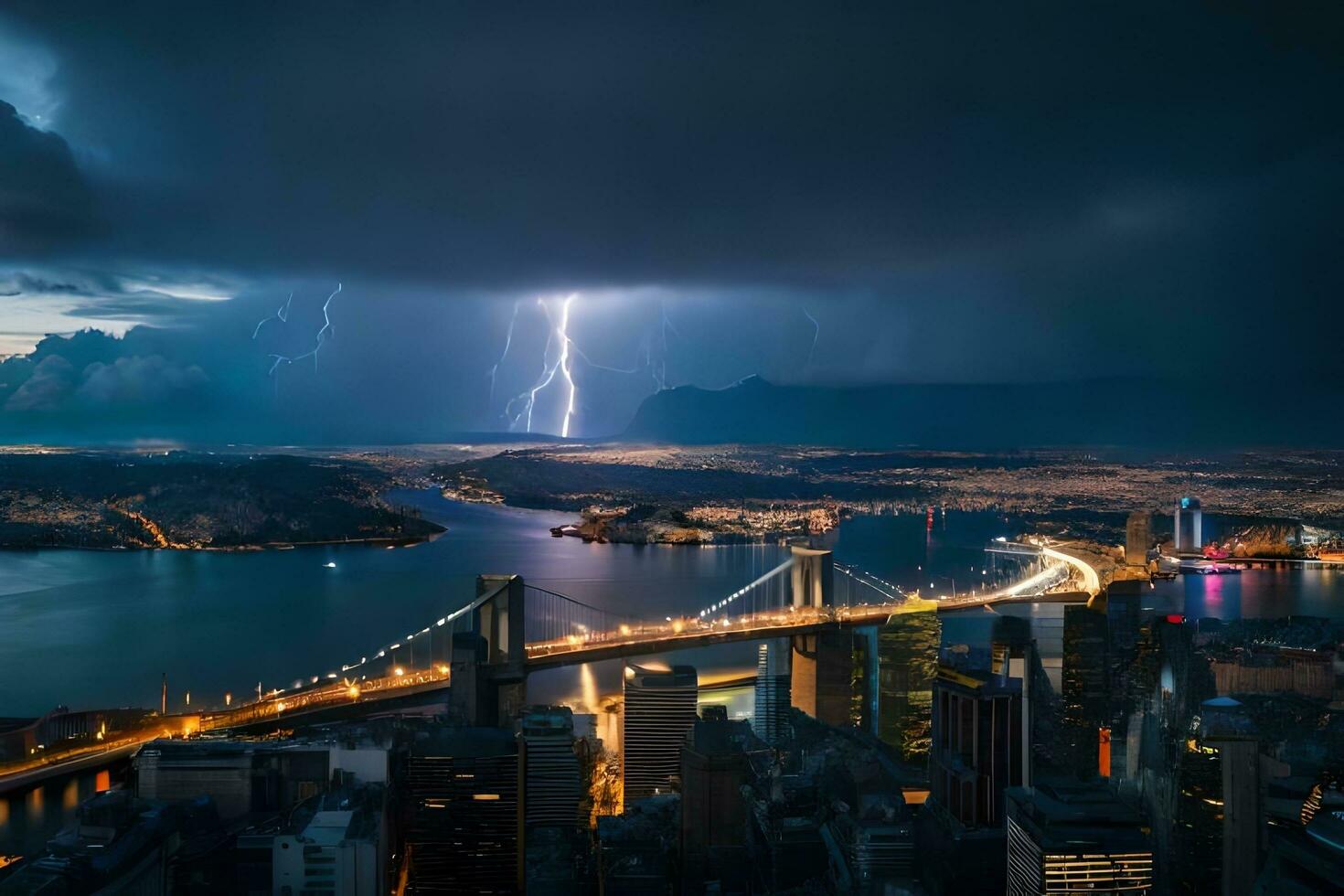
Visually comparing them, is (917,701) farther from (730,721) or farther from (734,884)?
(734,884)

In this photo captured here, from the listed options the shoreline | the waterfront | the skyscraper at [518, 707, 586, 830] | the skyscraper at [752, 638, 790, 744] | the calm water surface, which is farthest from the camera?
the shoreline

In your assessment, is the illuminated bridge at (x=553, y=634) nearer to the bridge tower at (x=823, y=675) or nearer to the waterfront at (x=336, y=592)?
the bridge tower at (x=823, y=675)

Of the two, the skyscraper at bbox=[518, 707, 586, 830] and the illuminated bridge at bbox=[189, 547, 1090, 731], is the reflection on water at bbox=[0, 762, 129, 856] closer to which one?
the illuminated bridge at bbox=[189, 547, 1090, 731]

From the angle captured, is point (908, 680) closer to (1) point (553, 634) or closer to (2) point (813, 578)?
(2) point (813, 578)

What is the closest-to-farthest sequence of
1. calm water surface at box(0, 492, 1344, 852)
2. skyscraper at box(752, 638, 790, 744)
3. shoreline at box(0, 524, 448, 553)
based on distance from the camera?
skyscraper at box(752, 638, 790, 744)
calm water surface at box(0, 492, 1344, 852)
shoreline at box(0, 524, 448, 553)

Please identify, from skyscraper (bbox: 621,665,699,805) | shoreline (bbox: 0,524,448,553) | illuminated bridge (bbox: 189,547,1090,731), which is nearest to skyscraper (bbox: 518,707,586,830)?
skyscraper (bbox: 621,665,699,805)

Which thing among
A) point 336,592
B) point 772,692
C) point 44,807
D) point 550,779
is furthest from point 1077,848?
point 336,592

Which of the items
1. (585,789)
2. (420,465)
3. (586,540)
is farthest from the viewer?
(420,465)

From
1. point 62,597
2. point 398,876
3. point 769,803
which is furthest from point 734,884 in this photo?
point 62,597
